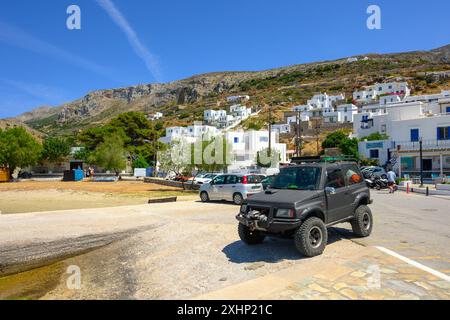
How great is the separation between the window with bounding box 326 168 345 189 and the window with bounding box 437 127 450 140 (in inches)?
1597

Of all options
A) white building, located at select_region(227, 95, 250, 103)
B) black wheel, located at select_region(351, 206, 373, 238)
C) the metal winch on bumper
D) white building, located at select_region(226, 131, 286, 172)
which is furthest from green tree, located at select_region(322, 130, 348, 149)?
white building, located at select_region(227, 95, 250, 103)

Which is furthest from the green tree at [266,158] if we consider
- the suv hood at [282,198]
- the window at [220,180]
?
the suv hood at [282,198]

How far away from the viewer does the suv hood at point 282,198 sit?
6984mm

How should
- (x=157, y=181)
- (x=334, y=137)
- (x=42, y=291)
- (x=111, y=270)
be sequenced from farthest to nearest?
(x=334, y=137) → (x=157, y=181) → (x=111, y=270) → (x=42, y=291)

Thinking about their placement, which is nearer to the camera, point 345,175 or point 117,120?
point 345,175

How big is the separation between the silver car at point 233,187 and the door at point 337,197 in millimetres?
9427

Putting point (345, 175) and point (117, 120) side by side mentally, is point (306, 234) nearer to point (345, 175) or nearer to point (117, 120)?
point (345, 175)

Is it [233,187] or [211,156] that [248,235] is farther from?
[211,156]

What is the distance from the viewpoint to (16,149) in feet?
177

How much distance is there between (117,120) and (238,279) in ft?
242

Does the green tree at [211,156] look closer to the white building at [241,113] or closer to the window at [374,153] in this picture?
the window at [374,153]

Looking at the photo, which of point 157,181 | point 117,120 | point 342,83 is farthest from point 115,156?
point 342,83

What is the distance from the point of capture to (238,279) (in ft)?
19.9

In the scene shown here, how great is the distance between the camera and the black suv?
273 inches
